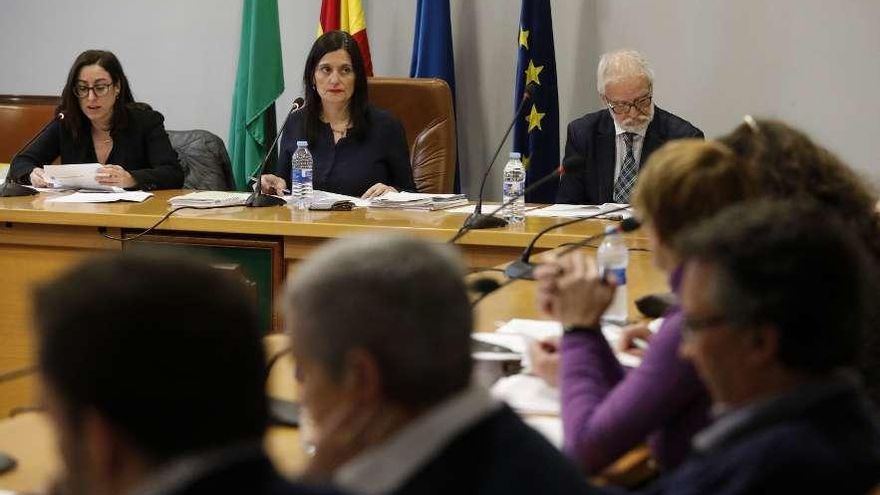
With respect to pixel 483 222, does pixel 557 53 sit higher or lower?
higher

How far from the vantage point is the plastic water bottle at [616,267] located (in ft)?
8.78

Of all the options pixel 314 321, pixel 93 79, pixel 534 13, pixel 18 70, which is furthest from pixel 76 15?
pixel 314 321

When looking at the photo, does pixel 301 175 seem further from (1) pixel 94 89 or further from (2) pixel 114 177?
(1) pixel 94 89

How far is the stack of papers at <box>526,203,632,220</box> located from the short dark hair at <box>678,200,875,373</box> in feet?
9.05

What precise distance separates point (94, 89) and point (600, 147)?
197 cm

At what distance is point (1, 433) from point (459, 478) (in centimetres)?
99

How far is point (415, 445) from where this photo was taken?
133 centimetres

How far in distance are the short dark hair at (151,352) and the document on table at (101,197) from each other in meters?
3.57

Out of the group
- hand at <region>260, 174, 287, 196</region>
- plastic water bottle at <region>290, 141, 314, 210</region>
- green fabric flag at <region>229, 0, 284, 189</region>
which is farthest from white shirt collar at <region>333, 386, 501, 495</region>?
green fabric flag at <region>229, 0, 284, 189</region>

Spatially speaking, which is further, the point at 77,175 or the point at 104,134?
the point at 104,134

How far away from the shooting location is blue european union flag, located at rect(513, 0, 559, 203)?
5680mm

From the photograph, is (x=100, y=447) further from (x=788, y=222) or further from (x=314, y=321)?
(x=788, y=222)

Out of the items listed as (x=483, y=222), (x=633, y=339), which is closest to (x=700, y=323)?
(x=633, y=339)

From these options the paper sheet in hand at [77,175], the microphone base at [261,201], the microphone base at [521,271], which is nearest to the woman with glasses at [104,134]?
the paper sheet in hand at [77,175]
